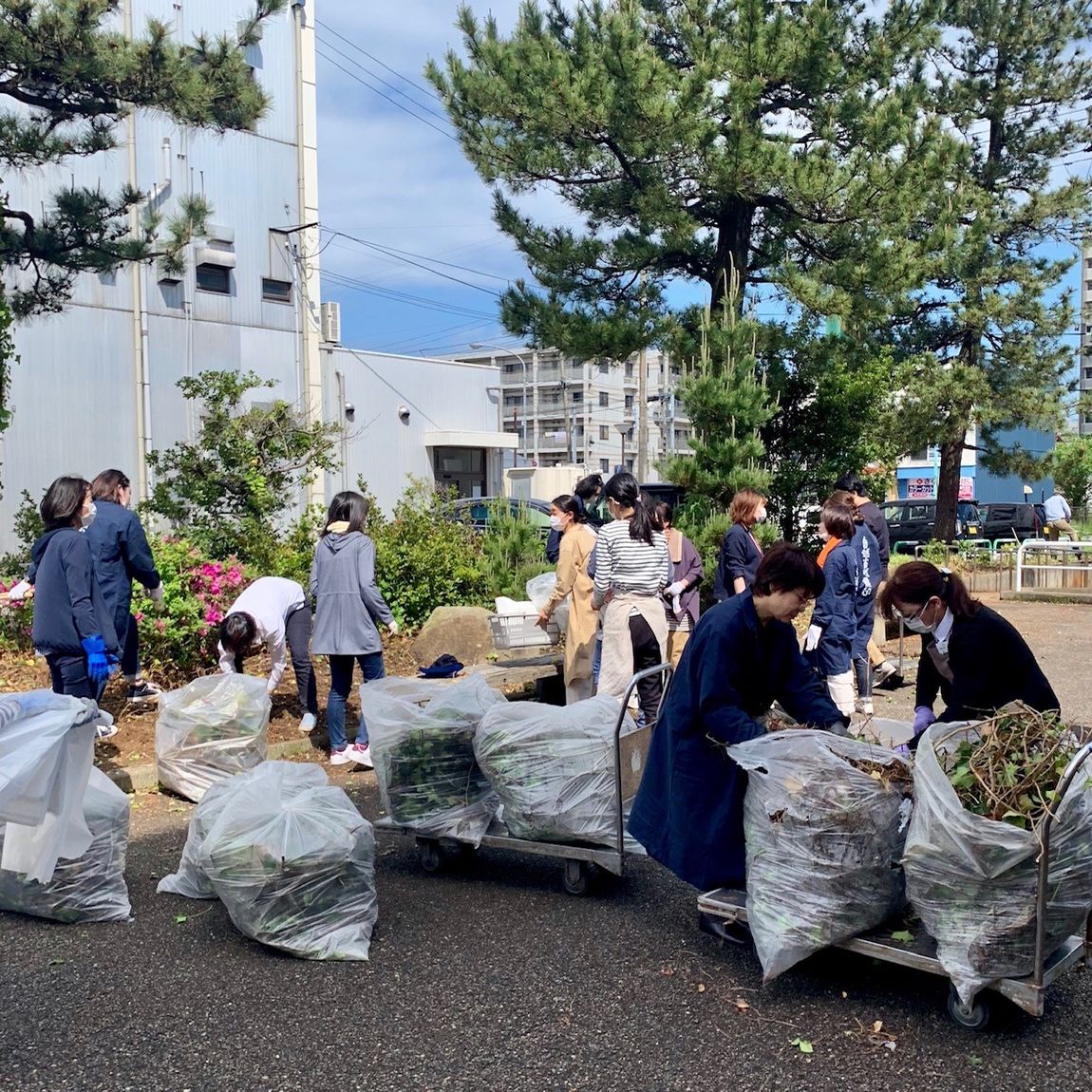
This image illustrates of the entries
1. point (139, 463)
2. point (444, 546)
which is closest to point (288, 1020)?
point (444, 546)

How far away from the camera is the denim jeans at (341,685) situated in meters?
6.80

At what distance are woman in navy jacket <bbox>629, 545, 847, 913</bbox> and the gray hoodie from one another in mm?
2915

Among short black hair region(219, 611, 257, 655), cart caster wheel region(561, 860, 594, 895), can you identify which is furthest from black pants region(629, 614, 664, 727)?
short black hair region(219, 611, 257, 655)

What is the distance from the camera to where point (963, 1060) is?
329 centimetres

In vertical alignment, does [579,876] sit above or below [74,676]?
below

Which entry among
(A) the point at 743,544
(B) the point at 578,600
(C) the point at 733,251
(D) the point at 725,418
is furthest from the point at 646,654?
(C) the point at 733,251

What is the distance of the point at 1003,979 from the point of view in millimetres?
3252

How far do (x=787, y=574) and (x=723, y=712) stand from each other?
0.52m

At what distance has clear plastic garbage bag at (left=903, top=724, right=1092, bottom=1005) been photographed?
3195 millimetres

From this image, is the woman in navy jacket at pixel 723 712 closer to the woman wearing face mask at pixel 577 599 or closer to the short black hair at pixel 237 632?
the woman wearing face mask at pixel 577 599

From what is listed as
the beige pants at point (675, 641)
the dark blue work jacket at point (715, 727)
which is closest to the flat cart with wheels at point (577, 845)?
the dark blue work jacket at point (715, 727)

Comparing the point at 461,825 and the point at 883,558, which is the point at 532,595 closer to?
the point at 883,558

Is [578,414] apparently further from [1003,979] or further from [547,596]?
[1003,979]

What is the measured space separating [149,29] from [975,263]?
14.5 metres
